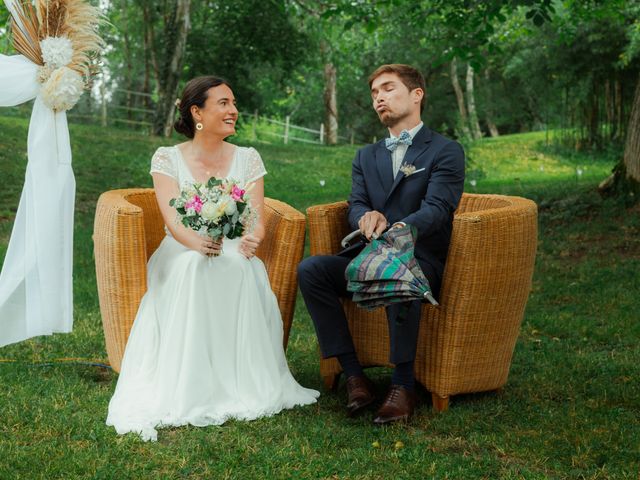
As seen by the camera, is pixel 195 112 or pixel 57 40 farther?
pixel 195 112

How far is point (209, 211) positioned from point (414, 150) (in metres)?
1.14

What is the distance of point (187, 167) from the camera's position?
4504 millimetres

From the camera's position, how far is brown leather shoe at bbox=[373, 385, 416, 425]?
3.94m

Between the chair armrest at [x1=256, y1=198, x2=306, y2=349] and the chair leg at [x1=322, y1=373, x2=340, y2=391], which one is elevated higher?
the chair armrest at [x1=256, y1=198, x2=306, y2=349]

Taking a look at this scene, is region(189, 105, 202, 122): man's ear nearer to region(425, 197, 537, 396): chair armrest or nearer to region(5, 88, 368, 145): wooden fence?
region(425, 197, 537, 396): chair armrest

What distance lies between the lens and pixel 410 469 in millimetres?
3369

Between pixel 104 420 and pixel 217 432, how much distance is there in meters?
0.54

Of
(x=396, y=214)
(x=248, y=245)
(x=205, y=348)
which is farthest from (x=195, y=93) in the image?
(x=205, y=348)

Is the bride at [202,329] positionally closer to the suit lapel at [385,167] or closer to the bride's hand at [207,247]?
the bride's hand at [207,247]

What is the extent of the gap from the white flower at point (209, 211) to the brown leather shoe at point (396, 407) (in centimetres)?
117

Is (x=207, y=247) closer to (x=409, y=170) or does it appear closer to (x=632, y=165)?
(x=409, y=170)

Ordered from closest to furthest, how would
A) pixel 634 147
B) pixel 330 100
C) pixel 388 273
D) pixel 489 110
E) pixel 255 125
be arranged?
1. pixel 388 273
2. pixel 634 147
3. pixel 255 125
4. pixel 330 100
5. pixel 489 110

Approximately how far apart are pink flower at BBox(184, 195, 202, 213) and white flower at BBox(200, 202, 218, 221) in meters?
0.03

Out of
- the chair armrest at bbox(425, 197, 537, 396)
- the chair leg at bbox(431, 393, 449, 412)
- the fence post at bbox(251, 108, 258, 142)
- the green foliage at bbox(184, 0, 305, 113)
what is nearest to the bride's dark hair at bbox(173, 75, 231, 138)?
the chair armrest at bbox(425, 197, 537, 396)
